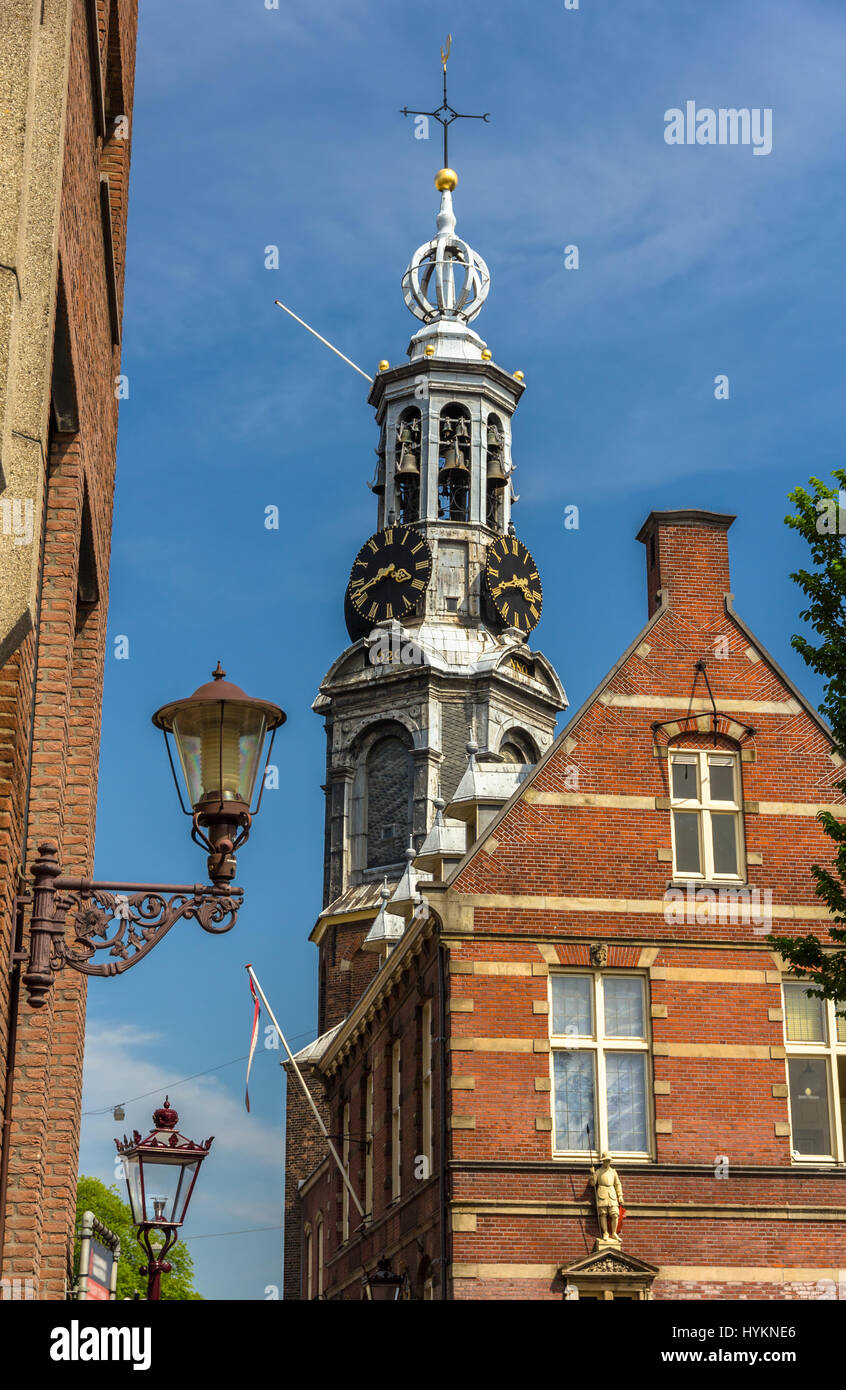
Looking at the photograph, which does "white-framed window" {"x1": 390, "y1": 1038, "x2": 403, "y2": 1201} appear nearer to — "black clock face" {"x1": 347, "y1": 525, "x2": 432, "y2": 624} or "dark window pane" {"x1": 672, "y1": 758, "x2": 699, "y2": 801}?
"dark window pane" {"x1": 672, "y1": 758, "x2": 699, "y2": 801}

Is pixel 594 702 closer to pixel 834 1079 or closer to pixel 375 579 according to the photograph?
pixel 834 1079

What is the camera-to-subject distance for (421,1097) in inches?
1098

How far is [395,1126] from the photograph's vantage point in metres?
30.3

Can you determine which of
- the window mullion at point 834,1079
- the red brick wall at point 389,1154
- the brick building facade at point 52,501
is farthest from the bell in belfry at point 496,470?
the brick building facade at point 52,501

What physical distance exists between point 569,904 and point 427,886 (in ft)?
6.72

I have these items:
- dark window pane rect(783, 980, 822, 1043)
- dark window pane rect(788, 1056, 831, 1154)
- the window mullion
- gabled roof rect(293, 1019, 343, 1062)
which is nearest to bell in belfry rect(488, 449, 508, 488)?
gabled roof rect(293, 1019, 343, 1062)

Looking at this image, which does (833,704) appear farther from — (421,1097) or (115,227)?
(421,1097)

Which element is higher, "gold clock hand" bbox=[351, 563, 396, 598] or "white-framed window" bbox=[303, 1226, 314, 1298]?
"gold clock hand" bbox=[351, 563, 396, 598]

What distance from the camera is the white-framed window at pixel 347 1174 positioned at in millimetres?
35500

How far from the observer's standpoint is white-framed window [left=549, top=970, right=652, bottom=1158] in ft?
83.0

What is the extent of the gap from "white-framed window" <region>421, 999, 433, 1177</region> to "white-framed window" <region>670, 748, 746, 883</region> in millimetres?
4271

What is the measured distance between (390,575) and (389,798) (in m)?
8.35
